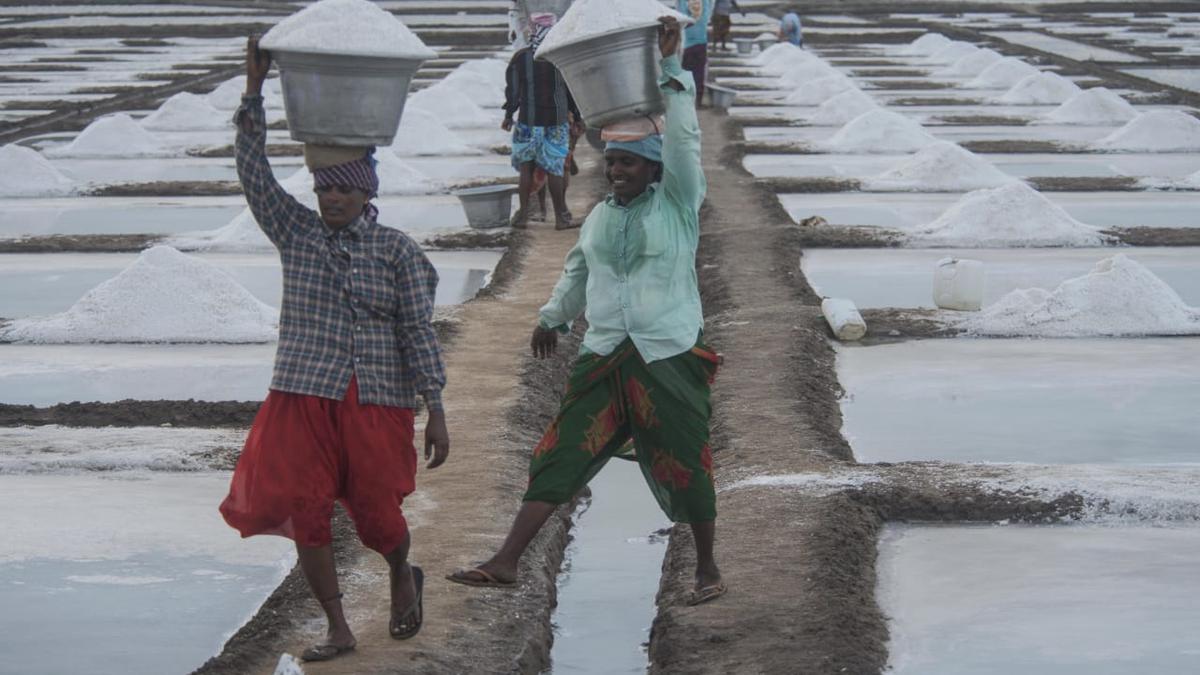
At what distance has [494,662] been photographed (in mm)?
3604

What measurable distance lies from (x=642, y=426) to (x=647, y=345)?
0.18 meters

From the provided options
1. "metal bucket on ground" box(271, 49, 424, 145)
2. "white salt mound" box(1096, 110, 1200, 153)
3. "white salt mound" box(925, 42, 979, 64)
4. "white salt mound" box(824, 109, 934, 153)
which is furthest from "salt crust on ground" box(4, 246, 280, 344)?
"white salt mound" box(925, 42, 979, 64)

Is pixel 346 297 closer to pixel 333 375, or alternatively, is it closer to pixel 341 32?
pixel 333 375

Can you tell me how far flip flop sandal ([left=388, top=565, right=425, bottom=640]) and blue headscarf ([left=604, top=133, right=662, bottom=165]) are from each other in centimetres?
98

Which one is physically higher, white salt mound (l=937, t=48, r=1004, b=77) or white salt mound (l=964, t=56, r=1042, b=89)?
white salt mound (l=964, t=56, r=1042, b=89)

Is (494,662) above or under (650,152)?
under

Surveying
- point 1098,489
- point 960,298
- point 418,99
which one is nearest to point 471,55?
point 418,99

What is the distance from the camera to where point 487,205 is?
900cm

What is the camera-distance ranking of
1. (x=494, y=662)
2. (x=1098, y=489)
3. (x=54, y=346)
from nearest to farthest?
1. (x=494, y=662)
2. (x=1098, y=489)
3. (x=54, y=346)

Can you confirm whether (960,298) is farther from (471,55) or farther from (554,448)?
(471,55)

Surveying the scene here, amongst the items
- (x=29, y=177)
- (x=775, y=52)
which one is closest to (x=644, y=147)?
(x=29, y=177)

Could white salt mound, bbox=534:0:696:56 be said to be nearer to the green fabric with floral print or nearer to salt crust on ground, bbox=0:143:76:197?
the green fabric with floral print

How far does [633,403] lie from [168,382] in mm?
2820

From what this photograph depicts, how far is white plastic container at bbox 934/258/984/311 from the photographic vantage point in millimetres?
7066
